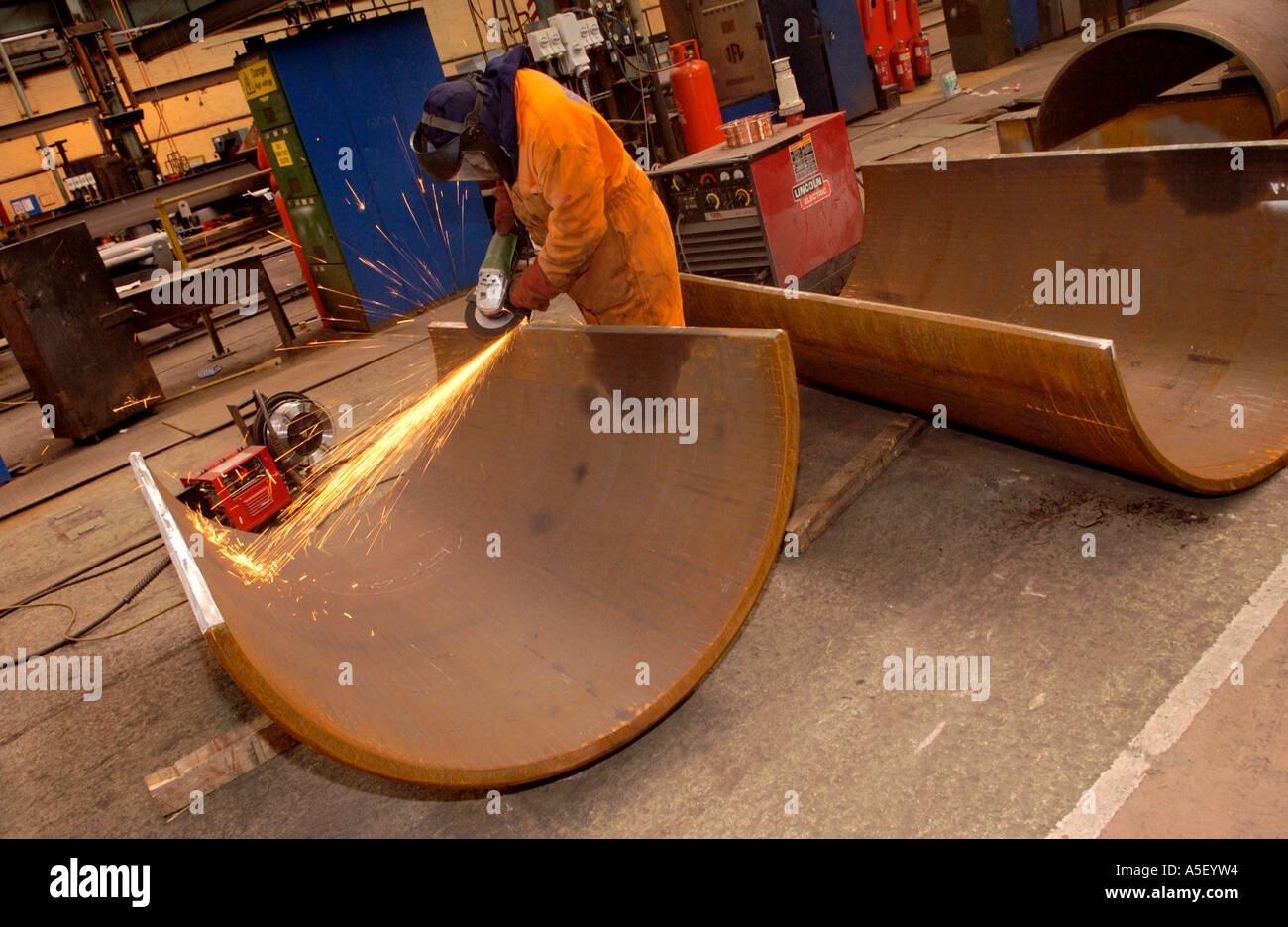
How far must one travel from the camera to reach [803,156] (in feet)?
17.0

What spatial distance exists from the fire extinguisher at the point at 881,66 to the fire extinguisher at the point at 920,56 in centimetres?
116

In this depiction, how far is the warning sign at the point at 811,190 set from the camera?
17.0 feet

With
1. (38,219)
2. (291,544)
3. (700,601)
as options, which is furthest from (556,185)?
(38,219)

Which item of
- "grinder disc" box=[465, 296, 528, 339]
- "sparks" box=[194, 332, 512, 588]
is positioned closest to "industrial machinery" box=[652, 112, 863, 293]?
"sparks" box=[194, 332, 512, 588]

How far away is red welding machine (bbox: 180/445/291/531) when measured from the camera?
403 centimetres

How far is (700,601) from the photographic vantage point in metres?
2.64

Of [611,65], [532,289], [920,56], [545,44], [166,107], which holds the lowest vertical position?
[532,289]

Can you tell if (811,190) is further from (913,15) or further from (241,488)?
(913,15)

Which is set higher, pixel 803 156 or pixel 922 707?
pixel 803 156

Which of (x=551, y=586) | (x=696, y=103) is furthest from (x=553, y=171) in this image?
(x=696, y=103)

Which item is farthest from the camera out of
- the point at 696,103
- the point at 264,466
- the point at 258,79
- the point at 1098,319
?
the point at 696,103

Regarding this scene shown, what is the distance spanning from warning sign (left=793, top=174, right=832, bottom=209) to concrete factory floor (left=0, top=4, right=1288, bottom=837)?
1.92 meters

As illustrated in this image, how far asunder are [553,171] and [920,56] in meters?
11.8
